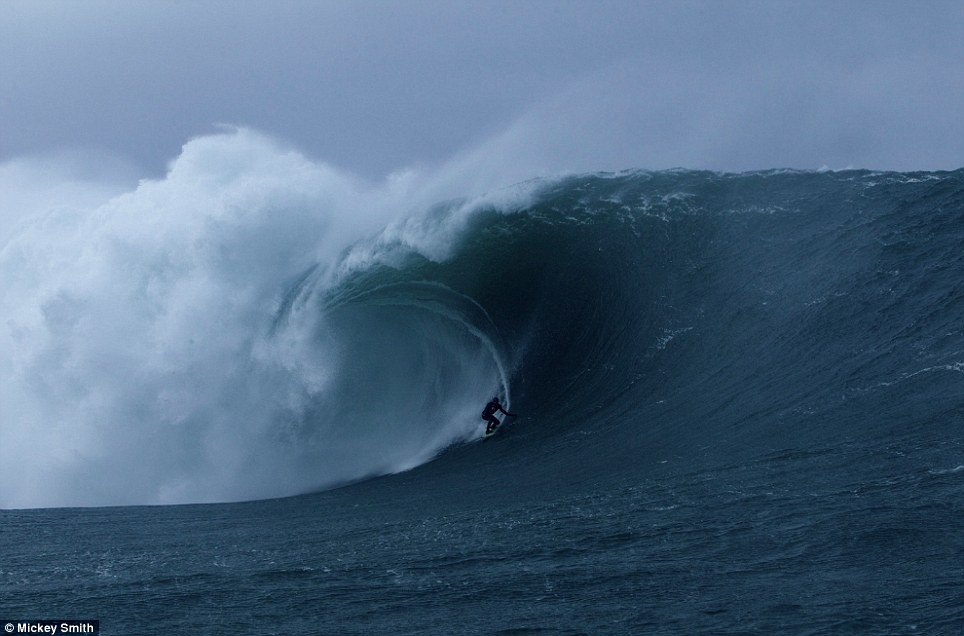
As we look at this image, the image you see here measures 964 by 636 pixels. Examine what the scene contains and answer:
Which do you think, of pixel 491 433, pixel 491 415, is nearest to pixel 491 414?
pixel 491 415

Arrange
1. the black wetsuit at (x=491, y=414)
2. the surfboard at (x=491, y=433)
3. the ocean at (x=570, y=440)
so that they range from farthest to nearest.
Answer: the black wetsuit at (x=491, y=414) → the surfboard at (x=491, y=433) → the ocean at (x=570, y=440)

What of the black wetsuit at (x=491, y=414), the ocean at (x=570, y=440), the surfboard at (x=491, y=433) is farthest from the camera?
the black wetsuit at (x=491, y=414)

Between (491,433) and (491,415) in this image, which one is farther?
(491,415)

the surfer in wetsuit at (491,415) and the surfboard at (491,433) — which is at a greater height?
the surfer in wetsuit at (491,415)

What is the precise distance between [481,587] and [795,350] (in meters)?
9.85

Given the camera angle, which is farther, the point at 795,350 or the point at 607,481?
the point at 795,350

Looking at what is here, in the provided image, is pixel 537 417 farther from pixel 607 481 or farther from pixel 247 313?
pixel 247 313

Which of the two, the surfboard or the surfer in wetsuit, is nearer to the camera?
the surfboard

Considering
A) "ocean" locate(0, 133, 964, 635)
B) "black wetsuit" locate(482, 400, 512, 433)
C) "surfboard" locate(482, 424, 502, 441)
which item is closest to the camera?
"ocean" locate(0, 133, 964, 635)

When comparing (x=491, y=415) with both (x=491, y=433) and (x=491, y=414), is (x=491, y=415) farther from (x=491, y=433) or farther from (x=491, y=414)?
(x=491, y=433)

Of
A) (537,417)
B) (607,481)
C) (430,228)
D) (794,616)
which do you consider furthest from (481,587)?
(430,228)

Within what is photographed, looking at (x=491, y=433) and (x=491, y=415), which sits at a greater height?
(x=491, y=415)

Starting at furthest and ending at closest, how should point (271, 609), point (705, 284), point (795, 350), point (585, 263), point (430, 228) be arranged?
point (430, 228) → point (585, 263) → point (705, 284) → point (795, 350) → point (271, 609)

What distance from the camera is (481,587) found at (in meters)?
8.80
